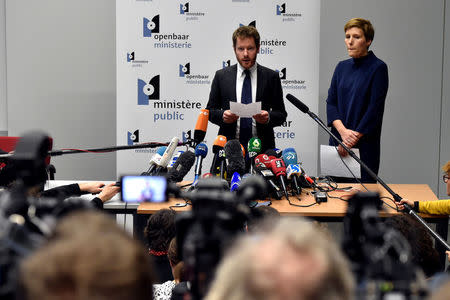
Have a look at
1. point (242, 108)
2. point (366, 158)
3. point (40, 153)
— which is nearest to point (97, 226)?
point (40, 153)

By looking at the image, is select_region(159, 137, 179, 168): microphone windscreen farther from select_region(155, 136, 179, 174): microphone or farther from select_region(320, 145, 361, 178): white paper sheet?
select_region(320, 145, 361, 178): white paper sheet

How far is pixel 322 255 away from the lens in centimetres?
59

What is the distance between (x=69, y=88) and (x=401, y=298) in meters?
5.12

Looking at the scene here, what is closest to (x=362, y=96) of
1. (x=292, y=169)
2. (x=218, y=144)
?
(x=292, y=169)

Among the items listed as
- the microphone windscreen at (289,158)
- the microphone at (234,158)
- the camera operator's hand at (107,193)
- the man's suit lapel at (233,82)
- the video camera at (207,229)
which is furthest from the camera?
the man's suit lapel at (233,82)

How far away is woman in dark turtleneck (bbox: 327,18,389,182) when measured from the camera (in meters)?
3.59

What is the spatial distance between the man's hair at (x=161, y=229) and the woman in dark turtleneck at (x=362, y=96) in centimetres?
169

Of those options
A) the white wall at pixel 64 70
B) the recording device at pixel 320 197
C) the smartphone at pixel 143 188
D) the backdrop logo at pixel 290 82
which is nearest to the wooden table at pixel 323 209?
the recording device at pixel 320 197

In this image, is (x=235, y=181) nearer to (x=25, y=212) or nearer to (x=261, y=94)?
(x=261, y=94)

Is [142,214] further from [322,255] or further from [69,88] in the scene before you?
[69,88]

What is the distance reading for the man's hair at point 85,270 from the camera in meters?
0.59

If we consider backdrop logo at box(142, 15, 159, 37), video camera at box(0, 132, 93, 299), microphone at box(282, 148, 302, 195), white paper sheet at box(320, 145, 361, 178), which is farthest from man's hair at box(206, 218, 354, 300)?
backdrop logo at box(142, 15, 159, 37)

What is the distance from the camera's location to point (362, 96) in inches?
145

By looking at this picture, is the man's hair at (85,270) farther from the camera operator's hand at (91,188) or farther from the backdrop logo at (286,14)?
the backdrop logo at (286,14)
